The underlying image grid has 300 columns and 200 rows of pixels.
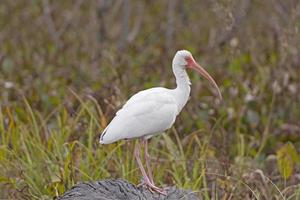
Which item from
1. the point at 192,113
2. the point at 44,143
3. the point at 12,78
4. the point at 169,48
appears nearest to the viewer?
the point at 44,143

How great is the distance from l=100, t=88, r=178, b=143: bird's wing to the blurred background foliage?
21.9 inches

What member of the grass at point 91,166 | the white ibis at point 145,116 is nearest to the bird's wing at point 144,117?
the white ibis at point 145,116

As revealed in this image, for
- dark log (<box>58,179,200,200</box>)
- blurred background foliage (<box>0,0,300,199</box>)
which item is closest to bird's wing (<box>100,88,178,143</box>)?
dark log (<box>58,179,200,200</box>)

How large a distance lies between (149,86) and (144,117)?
3596 mm

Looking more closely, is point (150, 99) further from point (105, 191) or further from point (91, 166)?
point (91, 166)

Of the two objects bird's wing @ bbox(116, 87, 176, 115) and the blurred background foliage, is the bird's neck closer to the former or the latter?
bird's wing @ bbox(116, 87, 176, 115)

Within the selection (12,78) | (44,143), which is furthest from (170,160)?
(12,78)

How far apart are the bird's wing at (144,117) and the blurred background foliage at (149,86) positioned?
0.56 m

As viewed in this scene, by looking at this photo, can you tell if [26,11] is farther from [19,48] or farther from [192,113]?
[192,113]

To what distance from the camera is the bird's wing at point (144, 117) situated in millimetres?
4207

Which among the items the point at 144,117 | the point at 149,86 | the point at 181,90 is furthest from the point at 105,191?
the point at 149,86

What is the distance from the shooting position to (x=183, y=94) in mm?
4336

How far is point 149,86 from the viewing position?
7828mm

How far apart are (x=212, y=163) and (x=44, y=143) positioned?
1.20 metres
